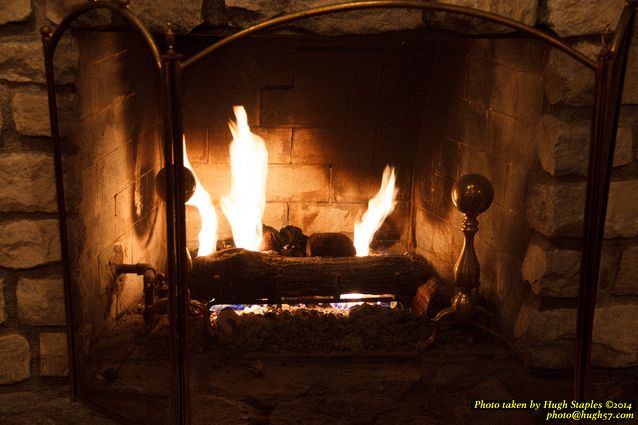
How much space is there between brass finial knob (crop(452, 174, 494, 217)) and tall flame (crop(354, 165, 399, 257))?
2.22 ft

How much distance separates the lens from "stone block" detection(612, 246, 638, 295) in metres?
2.43

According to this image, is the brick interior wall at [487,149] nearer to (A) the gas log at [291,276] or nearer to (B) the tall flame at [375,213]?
(B) the tall flame at [375,213]

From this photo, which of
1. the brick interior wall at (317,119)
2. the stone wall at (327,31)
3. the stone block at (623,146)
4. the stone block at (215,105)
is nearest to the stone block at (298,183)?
the brick interior wall at (317,119)

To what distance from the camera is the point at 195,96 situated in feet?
9.77

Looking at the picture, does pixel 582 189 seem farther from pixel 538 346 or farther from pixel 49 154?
pixel 49 154

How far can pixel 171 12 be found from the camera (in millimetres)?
2156

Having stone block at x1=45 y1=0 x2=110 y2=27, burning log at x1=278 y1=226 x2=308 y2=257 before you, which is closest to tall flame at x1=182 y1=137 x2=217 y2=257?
burning log at x1=278 y1=226 x2=308 y2=257

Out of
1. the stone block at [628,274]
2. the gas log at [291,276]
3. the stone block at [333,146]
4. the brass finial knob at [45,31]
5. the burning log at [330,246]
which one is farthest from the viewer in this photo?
the stone block at [333,146]

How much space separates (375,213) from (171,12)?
4.21 feet

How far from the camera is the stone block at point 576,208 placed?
2.37 meters

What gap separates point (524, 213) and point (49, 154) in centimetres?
139

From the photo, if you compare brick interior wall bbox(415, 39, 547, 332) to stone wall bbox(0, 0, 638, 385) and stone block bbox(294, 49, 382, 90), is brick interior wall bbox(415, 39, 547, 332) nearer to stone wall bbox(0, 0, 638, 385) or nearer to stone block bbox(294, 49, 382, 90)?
stone wall bbox(0, 0, 638, 385)

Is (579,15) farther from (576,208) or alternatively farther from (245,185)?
(245,185)

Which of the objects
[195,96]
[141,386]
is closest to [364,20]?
[195,96]
